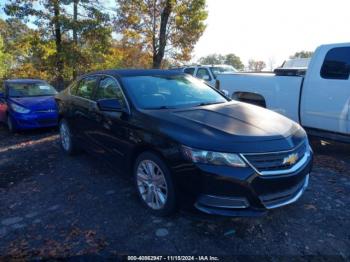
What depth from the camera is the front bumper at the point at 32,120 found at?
8281 millimetres

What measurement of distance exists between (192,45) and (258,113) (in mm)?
21619

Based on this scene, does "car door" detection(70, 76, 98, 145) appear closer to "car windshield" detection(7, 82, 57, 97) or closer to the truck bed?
the truck bed

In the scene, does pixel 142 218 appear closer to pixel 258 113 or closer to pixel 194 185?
pixel 194 185

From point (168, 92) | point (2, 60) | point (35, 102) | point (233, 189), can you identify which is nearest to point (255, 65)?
point (2, 60)

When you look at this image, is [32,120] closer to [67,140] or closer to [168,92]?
[67,140]

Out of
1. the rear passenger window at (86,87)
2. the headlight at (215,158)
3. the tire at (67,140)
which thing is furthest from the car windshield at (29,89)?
the headlight at (215,158)

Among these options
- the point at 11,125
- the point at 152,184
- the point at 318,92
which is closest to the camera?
the point at 152,184

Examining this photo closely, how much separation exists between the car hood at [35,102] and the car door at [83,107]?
292 cm

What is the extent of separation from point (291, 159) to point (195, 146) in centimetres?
101

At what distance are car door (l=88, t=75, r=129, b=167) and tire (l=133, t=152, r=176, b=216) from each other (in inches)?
15.9

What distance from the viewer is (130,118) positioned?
3.95 metres

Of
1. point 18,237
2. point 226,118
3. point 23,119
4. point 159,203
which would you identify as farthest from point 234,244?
point 23,119

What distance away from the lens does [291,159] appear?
3289 millimetres

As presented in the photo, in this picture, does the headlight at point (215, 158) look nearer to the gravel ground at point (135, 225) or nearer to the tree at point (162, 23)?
the gravel ground at point (135, 225)
